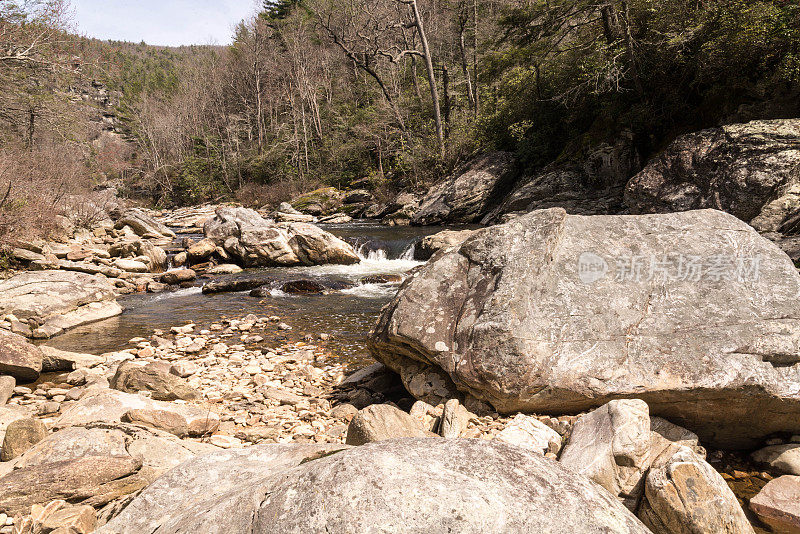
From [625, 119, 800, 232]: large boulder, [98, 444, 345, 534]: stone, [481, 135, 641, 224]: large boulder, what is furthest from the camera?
[481, 135, 641, 224]: large boulder

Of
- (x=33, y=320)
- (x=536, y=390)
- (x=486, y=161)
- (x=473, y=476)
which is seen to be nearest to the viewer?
(x=473, y=476)

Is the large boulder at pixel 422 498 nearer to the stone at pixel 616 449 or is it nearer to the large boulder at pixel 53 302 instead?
the stone at pixel 616 449

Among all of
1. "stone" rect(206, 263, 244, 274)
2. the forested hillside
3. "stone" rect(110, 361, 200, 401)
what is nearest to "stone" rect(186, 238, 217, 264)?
"stone" rect(206, 263, 244, 274)

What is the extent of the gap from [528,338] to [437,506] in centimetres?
247

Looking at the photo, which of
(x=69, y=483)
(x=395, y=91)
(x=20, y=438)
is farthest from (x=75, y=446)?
(x=395, y=91)

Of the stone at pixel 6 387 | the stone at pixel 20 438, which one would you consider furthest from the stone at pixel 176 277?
the stone at pixel 20 438

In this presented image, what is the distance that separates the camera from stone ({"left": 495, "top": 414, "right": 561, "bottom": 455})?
3.34 m

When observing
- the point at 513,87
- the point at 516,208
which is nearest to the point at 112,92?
the point at 513,87

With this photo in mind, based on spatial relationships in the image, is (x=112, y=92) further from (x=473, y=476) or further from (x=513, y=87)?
(x=473, y=476)

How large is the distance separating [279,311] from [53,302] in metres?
4.36

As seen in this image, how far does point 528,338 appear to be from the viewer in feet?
12.2

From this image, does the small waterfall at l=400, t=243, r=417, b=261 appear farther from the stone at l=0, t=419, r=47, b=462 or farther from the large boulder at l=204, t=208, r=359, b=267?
the stone at l=0, t=419, r=47, b=462

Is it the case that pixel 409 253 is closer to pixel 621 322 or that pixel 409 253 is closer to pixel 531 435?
pixel 621 322

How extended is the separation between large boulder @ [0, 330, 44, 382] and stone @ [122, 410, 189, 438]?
257cm
